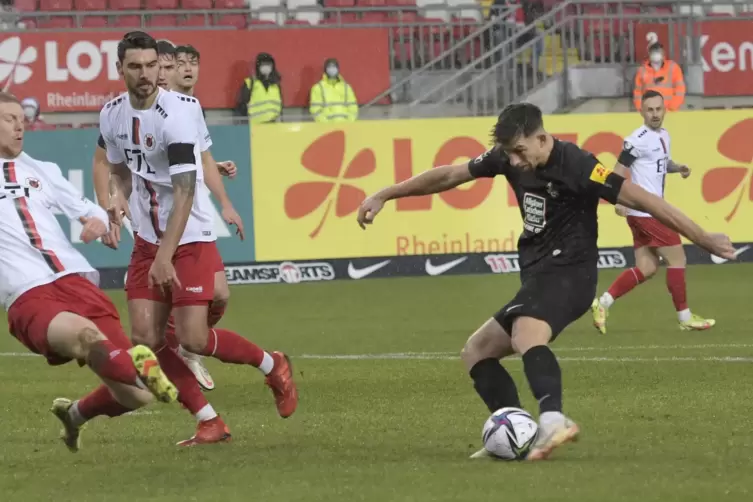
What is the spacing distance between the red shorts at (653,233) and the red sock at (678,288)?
1.06 feet

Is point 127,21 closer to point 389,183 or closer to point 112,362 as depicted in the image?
point 389,183

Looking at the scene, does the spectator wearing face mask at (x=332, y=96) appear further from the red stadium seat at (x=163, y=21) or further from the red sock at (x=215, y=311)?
the red sock at (x=215, y=311)

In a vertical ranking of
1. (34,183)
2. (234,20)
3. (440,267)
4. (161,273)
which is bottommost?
(440,267)

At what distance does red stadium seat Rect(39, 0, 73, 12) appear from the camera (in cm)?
2325

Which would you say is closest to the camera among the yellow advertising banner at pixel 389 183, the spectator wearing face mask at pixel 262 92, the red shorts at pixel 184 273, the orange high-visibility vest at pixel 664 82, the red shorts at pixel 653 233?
the red shorts at pixel 184 273

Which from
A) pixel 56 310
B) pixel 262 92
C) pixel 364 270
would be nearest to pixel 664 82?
pixel 364 270

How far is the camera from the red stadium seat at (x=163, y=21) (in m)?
23.0

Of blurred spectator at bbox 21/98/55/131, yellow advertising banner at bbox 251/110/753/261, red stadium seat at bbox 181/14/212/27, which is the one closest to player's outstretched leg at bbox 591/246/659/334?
yellow advertising banner at bbox 251/110/753/261

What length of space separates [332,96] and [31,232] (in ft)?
49.1

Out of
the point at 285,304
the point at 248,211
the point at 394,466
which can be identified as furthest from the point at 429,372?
the point at 248,211

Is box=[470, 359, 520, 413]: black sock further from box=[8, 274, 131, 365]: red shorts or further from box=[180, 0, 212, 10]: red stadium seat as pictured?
box=[180, 0, 212, 10]: red stadium seat

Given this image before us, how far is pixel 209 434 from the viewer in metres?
7.82

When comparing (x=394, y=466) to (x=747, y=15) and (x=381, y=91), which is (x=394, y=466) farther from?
(x=747, y=15)

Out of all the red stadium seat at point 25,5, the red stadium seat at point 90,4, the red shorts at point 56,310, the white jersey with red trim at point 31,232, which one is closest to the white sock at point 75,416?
the red shorts at point 56,310
